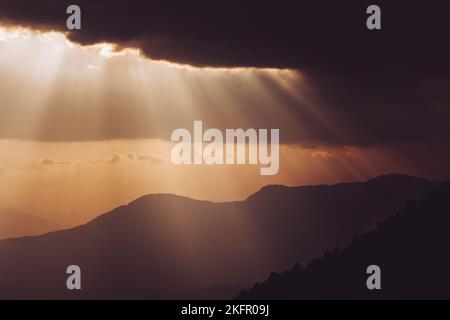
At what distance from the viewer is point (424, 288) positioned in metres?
166

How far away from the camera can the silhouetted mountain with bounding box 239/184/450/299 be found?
174 m

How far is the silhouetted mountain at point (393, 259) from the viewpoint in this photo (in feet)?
571

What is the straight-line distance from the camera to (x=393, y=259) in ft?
586
